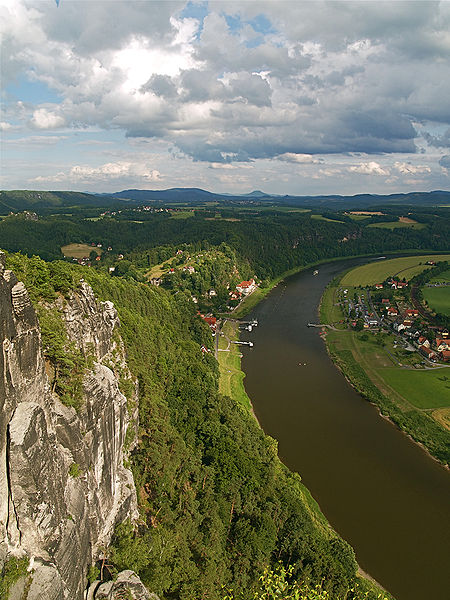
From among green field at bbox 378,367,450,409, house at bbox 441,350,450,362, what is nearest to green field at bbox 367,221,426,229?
house at bbox 441,350,450,362

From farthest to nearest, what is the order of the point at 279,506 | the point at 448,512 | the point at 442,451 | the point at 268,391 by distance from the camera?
the point at 268,391 < the point at 442,451 < the point at 448,512 < the point at 279,506

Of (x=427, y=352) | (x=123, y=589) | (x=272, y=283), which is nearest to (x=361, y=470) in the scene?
(x=123, y=589)

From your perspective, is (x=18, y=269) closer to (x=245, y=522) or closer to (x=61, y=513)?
(x=61, y=513)

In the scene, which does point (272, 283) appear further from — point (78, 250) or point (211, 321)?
point (78, 250)

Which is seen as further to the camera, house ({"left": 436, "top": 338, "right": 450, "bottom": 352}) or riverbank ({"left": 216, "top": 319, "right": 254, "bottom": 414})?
house ({"left": 436, "top": 338, "right": 450, "bottom": 352})

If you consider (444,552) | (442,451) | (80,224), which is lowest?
(444,552)

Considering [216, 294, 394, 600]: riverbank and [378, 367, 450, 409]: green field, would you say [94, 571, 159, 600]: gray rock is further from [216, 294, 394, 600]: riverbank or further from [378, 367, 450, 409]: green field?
[378, 367, 450, 409]: green field

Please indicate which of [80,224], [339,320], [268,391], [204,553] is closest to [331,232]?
[339,320]
